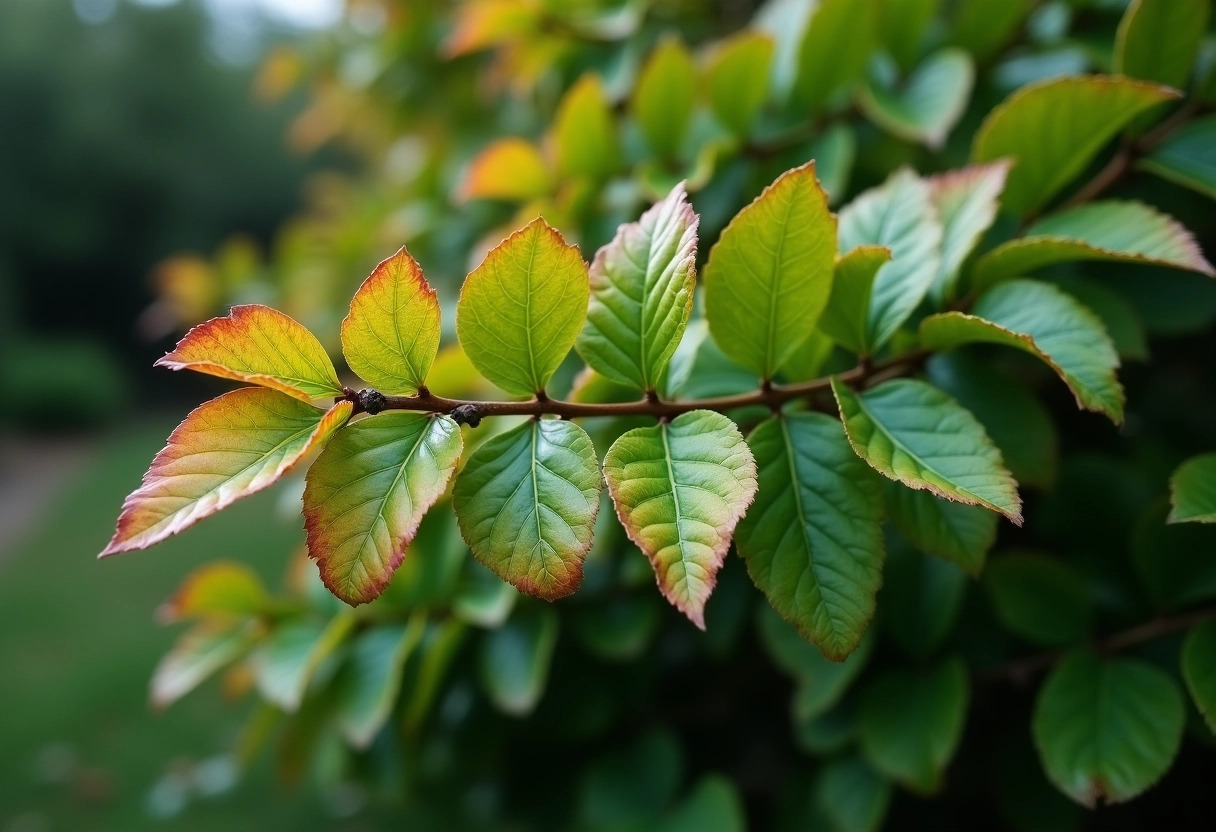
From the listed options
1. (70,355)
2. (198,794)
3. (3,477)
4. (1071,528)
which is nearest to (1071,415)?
(1071,528)

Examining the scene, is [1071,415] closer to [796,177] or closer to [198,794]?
[796,177]

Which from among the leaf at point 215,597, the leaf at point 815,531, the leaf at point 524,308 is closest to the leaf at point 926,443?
the leaf at point 815,531

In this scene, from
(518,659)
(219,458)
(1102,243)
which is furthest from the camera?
(518,659)

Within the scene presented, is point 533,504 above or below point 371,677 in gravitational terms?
above

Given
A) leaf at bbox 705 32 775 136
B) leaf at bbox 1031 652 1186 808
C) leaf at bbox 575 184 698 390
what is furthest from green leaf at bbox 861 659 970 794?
leaf at bbox 705 32 775 136

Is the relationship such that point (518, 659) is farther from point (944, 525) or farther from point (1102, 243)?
point (1102, 243)

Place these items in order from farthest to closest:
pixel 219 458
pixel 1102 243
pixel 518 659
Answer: pixel 518 659 < pixel 1102 243 < pixel 219 458

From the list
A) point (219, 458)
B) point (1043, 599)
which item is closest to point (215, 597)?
point (219, 458)

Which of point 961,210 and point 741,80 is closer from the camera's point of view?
point 961,210
